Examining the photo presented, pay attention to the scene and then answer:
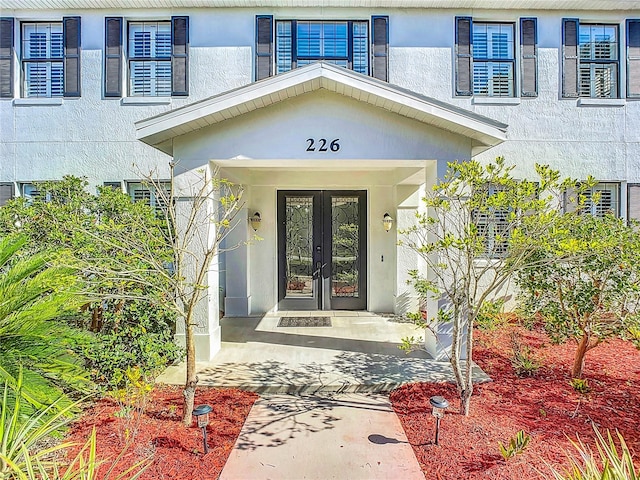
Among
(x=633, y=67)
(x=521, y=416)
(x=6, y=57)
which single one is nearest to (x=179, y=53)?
(x=6, y=57)

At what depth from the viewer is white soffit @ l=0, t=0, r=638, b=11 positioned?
8.42 metres

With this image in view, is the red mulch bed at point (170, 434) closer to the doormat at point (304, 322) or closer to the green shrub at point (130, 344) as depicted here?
the green shrub at point (130, 344)

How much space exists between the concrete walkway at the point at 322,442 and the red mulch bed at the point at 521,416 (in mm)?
224

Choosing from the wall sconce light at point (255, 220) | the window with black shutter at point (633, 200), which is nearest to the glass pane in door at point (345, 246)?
the wall sconce light at point (255, 220)

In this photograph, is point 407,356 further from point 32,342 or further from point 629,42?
point 629,42

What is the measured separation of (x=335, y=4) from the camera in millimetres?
8609

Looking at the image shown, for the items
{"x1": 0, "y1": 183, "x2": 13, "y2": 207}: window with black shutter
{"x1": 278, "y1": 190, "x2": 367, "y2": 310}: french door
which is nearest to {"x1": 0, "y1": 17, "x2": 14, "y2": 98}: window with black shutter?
{"x1": 0, "y1": 183, "x2": 13, "y2": 207}: window with black shutter

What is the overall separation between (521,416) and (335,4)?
29.0 ft

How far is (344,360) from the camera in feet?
19.4

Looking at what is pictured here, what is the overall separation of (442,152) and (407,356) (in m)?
3.33

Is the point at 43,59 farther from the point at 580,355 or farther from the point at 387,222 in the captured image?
the point at 580,355

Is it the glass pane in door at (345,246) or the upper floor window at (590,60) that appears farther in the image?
the glass pane in door at (345,246)

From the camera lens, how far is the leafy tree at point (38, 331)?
3434mm

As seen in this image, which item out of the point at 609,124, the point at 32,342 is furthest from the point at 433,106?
the point at 609,124
